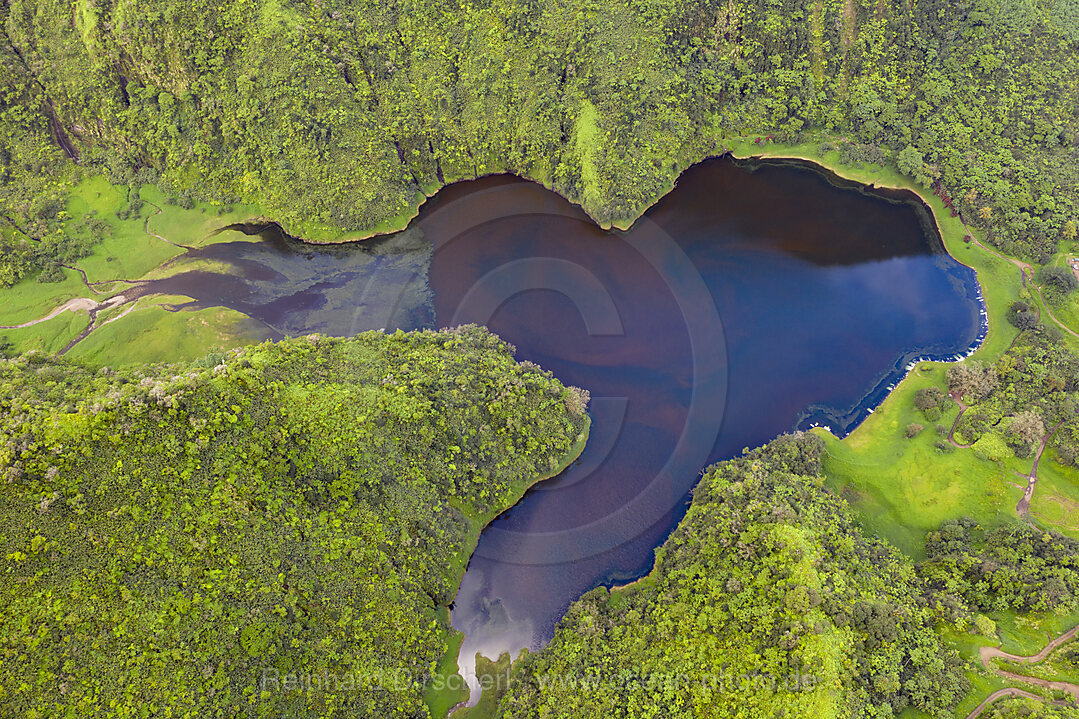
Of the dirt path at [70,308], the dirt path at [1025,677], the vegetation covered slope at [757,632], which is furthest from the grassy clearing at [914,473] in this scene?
the dirt path at [70,308]

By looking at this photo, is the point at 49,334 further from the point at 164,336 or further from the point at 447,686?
the point at 447,686

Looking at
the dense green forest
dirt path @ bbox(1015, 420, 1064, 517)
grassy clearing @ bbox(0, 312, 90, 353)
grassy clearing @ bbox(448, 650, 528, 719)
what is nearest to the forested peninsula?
the dense green forest

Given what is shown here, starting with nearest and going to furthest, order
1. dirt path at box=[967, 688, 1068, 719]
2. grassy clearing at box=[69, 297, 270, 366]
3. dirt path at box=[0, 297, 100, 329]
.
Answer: dirt path at box=[967, 688, 1068, 719] → grassy clearing at box=[69, 297, 270, 366] → dirt path at box=[0, 297, 100, 329]

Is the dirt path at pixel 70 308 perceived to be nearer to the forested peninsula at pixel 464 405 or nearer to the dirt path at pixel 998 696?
the forested peninsula at pixel 464 405

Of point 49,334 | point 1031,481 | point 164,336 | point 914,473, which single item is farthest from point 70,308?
point 1031,481

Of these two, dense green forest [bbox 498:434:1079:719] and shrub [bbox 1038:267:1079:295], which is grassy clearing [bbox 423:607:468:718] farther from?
shrub [bbox 1038:267:1079:295]
